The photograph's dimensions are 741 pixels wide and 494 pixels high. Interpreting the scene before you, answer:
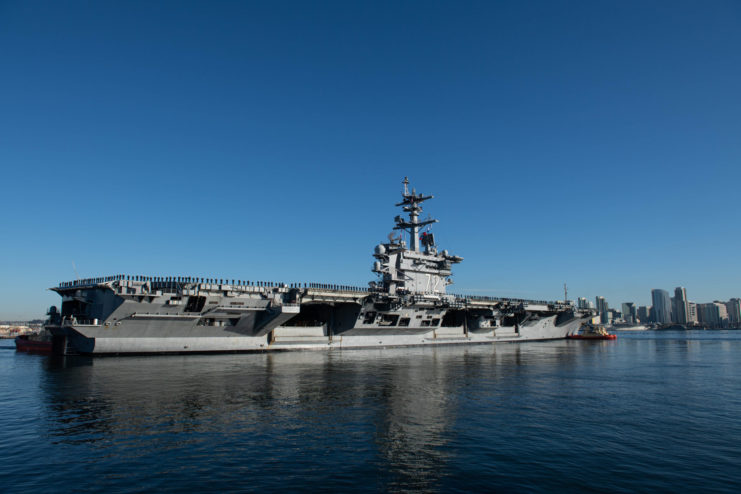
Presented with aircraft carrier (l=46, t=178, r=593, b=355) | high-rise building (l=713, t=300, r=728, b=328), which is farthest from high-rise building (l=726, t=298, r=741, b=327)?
aircraft carrier (l=46, t=178, r=593, b=355)

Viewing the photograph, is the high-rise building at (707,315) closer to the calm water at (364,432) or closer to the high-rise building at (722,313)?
the high-rise building at (722,313)

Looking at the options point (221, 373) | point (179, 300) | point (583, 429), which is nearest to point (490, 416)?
point (583, 429)

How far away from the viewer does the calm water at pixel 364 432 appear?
7664 millimetres

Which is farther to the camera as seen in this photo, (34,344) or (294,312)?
(34,344)

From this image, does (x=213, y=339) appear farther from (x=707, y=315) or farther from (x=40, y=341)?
(x=707, y=315)

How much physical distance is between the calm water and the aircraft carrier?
5939 millimetres

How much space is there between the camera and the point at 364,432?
417 inches

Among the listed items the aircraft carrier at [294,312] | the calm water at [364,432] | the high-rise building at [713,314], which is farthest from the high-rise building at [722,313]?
the calm water at [364,432]

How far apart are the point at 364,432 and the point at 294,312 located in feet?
62.2

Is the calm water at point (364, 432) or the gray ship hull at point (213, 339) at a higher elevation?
the gray ship hull at point (213, 339)

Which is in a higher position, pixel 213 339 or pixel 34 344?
pixel 213 339

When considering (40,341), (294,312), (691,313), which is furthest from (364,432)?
Answer: (691,313)

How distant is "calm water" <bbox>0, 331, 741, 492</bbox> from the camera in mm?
7664

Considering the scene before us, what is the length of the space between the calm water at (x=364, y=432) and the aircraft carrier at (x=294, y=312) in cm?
594
